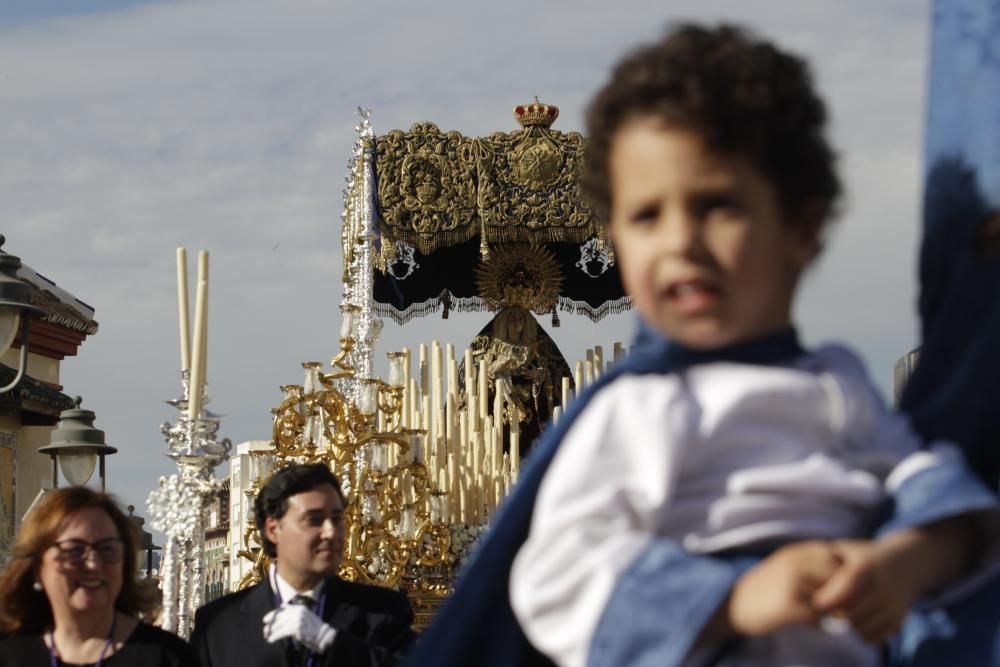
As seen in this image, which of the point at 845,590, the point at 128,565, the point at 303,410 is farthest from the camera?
the point at 303,410

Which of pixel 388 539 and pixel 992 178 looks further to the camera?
pixel 388 539

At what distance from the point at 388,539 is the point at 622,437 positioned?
725 centimetres

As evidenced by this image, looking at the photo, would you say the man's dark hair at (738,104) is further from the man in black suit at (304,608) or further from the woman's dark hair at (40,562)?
the man in black suit at (304,608)


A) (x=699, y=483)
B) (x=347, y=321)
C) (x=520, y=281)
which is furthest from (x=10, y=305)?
(x=699, y=483)

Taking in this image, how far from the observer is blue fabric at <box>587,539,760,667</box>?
1556mm

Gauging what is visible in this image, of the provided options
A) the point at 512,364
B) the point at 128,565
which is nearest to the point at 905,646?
the point at 128,565

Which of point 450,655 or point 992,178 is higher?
point 992,178

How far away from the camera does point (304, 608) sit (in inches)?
180

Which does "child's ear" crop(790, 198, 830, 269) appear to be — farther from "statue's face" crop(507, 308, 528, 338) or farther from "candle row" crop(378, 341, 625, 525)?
"statue's face" crop(507, 308, 528, 338)

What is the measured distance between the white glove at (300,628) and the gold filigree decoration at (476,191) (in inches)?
230

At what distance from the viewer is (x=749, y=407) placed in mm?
1637

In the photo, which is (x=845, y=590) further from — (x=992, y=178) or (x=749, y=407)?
(x=992, y=178)

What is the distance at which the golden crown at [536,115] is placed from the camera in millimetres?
10586

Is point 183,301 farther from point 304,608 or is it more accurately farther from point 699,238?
point 699,238
